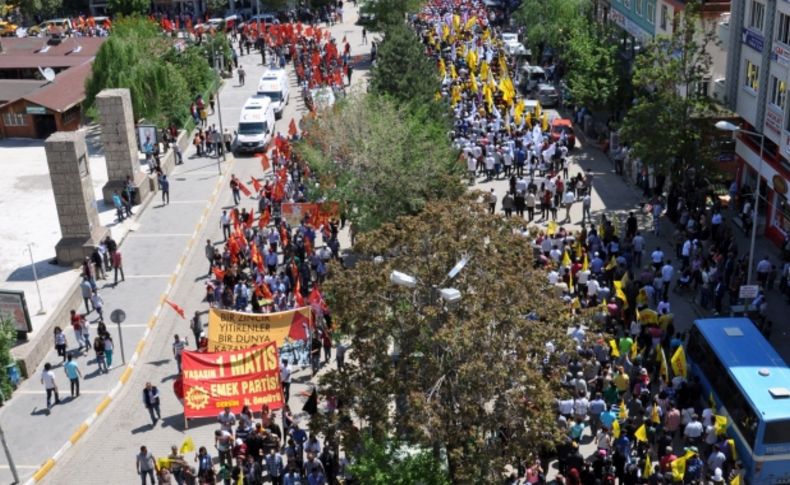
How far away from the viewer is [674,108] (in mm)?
37906

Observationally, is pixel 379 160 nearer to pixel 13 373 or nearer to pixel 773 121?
pixel 13 373

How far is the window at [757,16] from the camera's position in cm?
3656

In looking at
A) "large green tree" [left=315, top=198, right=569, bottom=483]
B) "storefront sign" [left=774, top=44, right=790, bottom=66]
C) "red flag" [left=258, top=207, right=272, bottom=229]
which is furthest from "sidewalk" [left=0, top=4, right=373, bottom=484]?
"storefront sign" [left=774, top=44, right=790, bottom=66]

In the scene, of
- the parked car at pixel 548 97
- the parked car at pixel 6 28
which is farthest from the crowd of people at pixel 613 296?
the parked car at pixel 6 28

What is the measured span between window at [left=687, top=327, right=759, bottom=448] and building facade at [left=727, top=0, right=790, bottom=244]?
9969mm

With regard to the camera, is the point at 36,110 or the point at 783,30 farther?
the point at 36,110

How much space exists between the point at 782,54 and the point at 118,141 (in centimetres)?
2603

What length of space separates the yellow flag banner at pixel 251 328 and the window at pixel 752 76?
19020 mm

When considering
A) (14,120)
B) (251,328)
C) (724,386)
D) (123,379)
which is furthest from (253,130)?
(724,386)

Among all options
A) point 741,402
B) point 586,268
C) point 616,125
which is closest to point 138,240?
point 586,268

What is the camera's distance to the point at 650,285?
1219 inches

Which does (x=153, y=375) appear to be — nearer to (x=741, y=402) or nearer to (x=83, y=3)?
(x=741, y=402)

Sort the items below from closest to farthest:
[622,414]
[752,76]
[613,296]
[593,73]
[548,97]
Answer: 1. [622,414]
2. [613,296]
3. [752,76]
4. [593,73]
5. [548,97]

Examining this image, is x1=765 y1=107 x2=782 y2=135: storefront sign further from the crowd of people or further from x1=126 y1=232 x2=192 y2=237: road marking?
x1=126 y1=232 x2=192 y2=237: road marking
